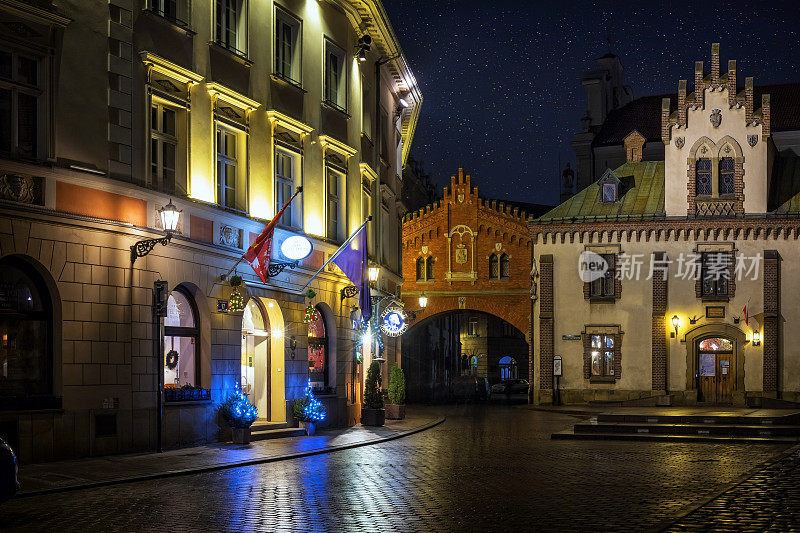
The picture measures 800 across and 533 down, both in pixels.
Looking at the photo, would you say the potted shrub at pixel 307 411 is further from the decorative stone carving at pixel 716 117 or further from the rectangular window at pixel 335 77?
the decorative stone carving at pixel 716 117

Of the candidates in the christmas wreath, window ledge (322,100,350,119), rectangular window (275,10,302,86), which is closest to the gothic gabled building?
window ledge (322,100,350,119)

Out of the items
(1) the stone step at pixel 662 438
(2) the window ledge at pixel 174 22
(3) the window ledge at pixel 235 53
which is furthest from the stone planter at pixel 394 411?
(2) the window ledge at pixel 174 22

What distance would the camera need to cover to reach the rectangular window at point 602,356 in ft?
160

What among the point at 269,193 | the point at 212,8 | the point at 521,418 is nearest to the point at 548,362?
the point at 521,418

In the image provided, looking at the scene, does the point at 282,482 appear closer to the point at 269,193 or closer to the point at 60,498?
the point at 60,498

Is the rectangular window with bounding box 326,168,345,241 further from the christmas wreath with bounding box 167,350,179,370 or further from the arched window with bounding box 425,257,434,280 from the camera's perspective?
the arched window with bounding box 425,257,434,280

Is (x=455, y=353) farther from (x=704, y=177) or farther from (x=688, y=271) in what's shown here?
(x=704, y=177)

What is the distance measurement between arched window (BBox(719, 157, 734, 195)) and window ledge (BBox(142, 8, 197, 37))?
32.1 m

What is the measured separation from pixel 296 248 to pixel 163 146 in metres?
5.40

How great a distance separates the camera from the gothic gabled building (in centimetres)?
4672

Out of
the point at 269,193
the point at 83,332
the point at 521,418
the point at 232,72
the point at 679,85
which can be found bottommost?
the point at 521,418

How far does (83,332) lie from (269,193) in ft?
26.7

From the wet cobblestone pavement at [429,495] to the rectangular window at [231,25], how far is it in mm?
10643

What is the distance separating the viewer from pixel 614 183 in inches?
1973
